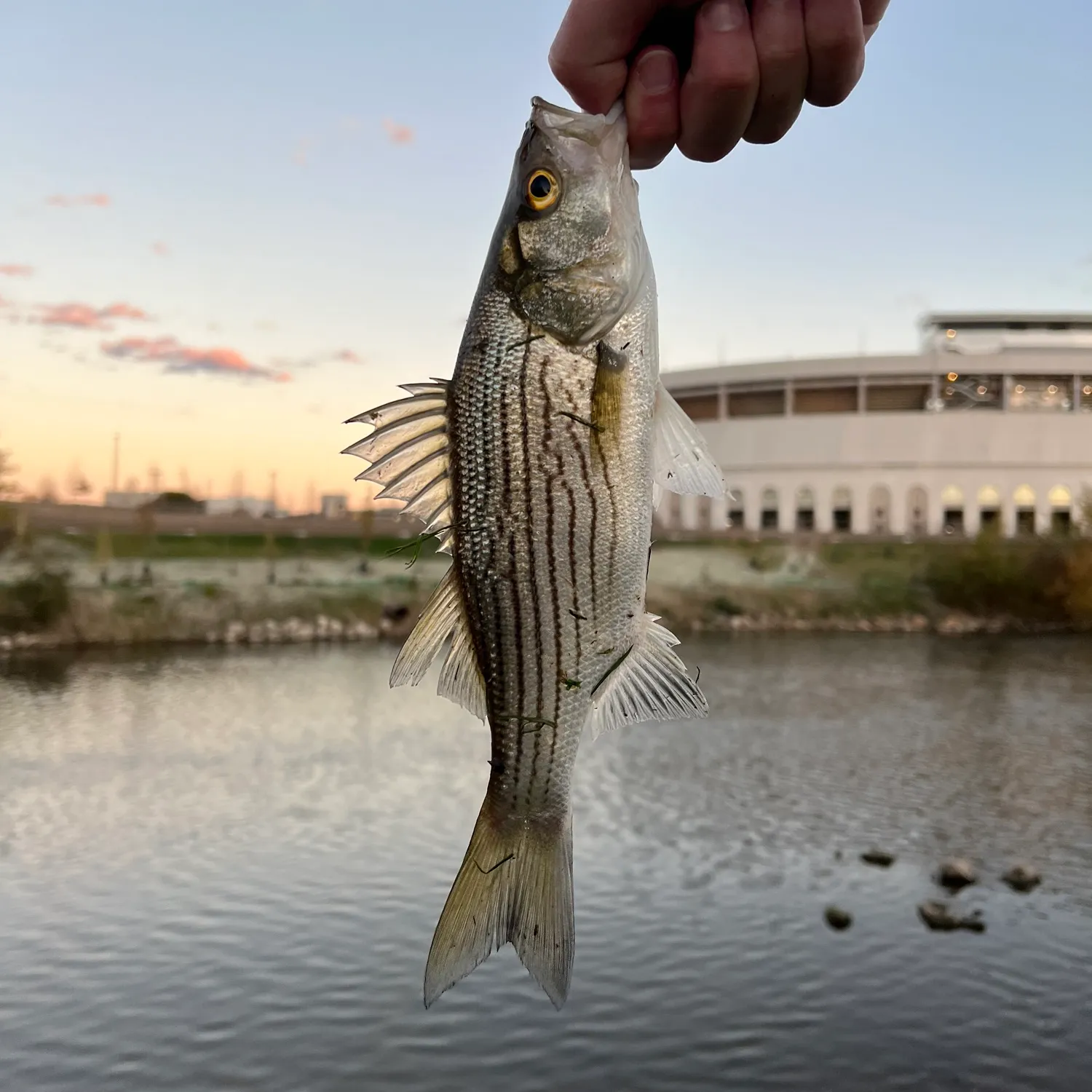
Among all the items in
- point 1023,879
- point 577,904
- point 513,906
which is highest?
point 513,906

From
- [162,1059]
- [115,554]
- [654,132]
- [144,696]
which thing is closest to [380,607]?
[115,554]

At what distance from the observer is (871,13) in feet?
9.71

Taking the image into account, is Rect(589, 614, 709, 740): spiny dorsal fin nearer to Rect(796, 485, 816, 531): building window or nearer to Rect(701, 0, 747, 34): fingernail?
Rect(701, 0, 747, 34): fingernail

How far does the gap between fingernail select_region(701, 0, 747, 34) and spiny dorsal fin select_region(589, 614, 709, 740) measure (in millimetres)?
1414

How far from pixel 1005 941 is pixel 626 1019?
762cm

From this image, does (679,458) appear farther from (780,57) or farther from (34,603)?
(34,603)

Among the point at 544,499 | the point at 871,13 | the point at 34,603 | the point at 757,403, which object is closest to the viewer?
the point at 544,499

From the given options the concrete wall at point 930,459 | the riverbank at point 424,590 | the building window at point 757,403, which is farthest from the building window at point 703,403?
the riverbank at point 424,590

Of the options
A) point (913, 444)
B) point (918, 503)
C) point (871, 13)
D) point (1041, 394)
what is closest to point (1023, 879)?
point (871, 13)

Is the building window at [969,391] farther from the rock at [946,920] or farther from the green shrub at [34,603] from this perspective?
the rock at [946,920]

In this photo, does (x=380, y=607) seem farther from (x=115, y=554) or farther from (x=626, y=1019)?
(x=626, y=1019)

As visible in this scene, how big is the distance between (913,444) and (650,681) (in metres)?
86.7

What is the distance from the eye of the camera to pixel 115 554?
185ft

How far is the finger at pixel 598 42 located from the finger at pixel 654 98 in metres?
0.05
